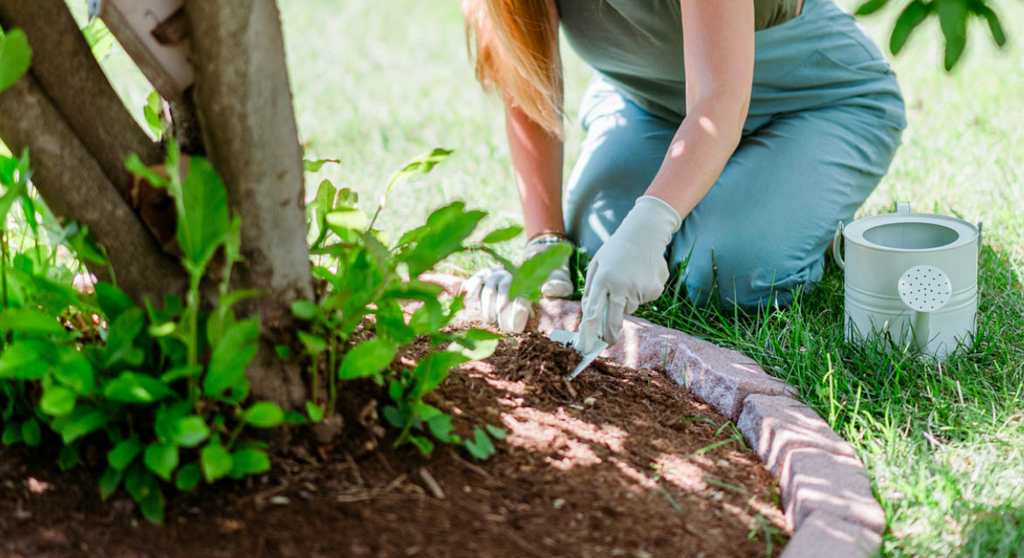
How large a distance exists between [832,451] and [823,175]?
3.09 ft

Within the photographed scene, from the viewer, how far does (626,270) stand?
1.65 m

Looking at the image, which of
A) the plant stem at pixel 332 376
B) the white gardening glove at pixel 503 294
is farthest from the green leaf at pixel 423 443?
the white gardening glove at pixel 503 294

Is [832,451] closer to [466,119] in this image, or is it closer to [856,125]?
[856,125]

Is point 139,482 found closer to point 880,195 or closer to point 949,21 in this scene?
point 949,21

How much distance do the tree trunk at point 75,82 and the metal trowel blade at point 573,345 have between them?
2.45 feet

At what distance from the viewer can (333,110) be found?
11.7 feet

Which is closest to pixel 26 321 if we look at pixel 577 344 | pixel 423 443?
pixel 423 443

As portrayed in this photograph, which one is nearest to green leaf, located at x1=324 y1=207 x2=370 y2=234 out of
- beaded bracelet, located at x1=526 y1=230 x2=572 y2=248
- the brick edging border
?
the brick edging border

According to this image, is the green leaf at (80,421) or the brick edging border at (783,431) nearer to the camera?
the green leaf at (80,421)

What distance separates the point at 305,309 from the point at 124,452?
0.90ft

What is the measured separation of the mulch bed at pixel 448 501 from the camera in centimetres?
111

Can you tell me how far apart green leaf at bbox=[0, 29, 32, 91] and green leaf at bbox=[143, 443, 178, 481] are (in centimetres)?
45

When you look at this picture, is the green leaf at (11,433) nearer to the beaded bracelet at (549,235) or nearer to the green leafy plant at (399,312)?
the green leafy plant at (399,312)

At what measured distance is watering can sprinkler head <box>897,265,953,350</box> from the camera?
1.63m
